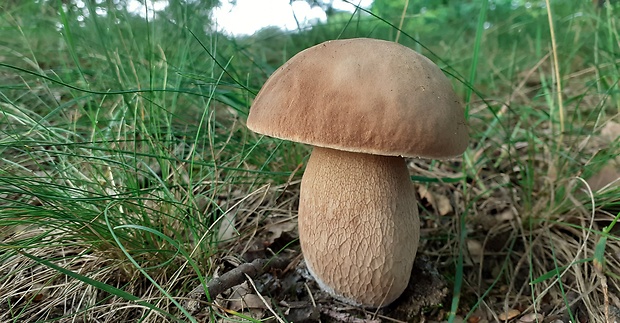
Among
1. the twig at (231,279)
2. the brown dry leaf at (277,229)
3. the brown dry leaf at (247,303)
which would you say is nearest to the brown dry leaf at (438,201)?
the brown dry leaf at (277,229)

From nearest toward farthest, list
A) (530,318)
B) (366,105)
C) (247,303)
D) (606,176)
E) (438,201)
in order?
(366,105) < (247,303) < (530,318) < (606,176) < (438,201)

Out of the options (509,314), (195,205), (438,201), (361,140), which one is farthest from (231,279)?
(438,201)

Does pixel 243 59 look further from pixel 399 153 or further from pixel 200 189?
pixel 399 153

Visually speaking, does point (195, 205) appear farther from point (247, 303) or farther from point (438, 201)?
point (438, 201)

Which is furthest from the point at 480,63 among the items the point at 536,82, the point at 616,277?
the point at 616,277

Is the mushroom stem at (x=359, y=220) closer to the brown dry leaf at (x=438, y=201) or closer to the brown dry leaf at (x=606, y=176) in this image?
the brown dry leaf at (x=438, y=201)

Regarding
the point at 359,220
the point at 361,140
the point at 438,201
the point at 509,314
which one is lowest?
the point at 509,314

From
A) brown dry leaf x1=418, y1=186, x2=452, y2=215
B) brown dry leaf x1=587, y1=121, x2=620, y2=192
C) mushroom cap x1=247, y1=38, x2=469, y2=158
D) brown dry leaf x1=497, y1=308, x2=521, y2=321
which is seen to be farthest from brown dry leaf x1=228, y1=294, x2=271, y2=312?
brown dry leaf x1=587, y1=121, x2=620, y2=192
